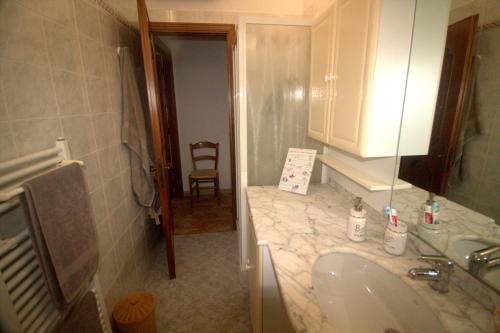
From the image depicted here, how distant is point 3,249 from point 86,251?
1.00ft

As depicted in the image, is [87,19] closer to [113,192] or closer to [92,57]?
[92,57]

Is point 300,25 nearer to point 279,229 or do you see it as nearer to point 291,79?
point 291,79

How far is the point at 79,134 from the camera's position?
49.1 inches

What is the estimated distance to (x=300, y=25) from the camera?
1.52 m

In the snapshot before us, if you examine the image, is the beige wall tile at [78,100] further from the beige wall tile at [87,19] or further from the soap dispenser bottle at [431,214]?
the soap dispenser bottle at [431,214]

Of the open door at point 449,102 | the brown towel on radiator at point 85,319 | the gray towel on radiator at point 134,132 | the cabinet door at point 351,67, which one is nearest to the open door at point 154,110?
the gray towel on radiator at point 134,132

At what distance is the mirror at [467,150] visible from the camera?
25.6 inches

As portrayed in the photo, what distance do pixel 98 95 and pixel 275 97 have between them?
45.0 inches

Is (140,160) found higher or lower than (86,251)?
higher

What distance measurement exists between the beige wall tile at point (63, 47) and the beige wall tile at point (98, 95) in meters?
0.12

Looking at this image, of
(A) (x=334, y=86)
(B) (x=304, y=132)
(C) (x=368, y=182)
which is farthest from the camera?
(B) (x=304, y=132)

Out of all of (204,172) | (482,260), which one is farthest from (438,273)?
(204,172)

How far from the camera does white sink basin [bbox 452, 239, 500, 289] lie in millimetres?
653

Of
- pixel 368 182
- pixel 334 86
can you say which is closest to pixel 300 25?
pixel 334 86
